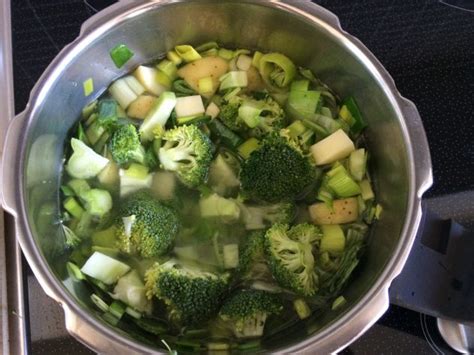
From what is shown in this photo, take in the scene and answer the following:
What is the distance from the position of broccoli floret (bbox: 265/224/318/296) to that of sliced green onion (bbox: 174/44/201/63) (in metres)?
0.41

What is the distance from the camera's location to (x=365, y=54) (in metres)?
1.08

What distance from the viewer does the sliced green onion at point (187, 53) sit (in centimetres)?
129

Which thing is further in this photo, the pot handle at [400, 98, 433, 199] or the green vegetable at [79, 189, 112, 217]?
the green vegetable at [79, 189, 112, 217]

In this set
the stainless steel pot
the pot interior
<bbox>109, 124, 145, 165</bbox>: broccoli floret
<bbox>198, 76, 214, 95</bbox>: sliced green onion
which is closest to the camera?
the stainless steel pot

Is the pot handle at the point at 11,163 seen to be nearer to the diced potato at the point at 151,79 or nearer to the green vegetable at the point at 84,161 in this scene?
the green vegetable at the point at 84,161

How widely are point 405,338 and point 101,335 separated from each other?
58cm

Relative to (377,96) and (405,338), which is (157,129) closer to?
(377,96)

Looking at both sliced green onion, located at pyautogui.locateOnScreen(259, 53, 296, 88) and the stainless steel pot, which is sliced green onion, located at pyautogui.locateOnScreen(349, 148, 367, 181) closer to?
the stainless steel pot

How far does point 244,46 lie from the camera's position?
1.32 m

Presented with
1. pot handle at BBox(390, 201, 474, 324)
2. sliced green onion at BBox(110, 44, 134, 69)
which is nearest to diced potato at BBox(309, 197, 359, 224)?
pot handle at BBox(390, 201, 474, 324)

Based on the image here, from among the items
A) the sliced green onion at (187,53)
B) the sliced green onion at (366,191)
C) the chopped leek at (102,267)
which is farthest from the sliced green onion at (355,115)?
the chopped leek at (102,267)

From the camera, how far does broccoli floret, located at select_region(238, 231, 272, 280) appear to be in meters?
1.14

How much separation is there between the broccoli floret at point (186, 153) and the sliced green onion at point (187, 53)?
182 mm

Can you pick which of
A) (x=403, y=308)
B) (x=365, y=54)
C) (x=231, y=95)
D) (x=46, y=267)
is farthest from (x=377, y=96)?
(x=46, y=267)
